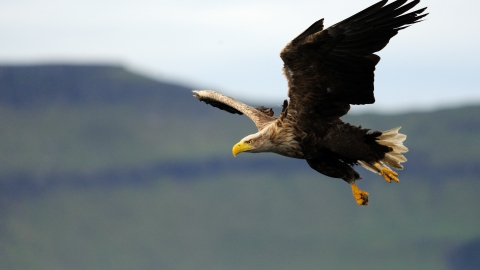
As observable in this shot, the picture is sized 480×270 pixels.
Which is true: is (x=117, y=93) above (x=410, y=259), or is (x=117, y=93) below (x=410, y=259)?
above

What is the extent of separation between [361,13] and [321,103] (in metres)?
1.31

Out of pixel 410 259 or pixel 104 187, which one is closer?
pixel 410 259

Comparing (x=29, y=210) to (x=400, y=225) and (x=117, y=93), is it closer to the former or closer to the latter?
(x=117, y=93)

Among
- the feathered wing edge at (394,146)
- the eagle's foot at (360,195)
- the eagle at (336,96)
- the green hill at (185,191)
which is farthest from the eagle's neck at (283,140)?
the green hill at (185,191)

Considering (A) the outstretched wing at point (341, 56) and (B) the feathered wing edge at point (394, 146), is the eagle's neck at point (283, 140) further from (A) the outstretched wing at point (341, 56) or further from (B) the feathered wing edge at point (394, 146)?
(B) the feathered wing edge at point (394, 146)

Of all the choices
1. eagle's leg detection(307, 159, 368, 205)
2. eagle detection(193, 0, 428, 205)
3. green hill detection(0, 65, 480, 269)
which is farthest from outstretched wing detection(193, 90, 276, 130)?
green hill detection(0, 65, 480, 269)

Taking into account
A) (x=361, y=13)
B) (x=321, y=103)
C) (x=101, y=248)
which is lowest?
(x=101, y=248)

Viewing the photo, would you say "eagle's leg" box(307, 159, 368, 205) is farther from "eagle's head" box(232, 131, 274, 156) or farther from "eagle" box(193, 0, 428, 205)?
"eagle's head" box(232, 131, 274, 156)

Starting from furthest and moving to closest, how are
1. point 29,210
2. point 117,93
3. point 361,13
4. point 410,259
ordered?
1. point 117,93
2. point 29,210
3. point 410,259
4. point 361,13

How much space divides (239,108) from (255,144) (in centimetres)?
180

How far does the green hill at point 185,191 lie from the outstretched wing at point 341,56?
94.2 metres

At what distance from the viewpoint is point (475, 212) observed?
114188 millimetres

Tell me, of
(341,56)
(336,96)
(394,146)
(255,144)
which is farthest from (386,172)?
(341,56)

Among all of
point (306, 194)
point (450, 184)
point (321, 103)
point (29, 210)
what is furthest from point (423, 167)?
point (321, 103)
